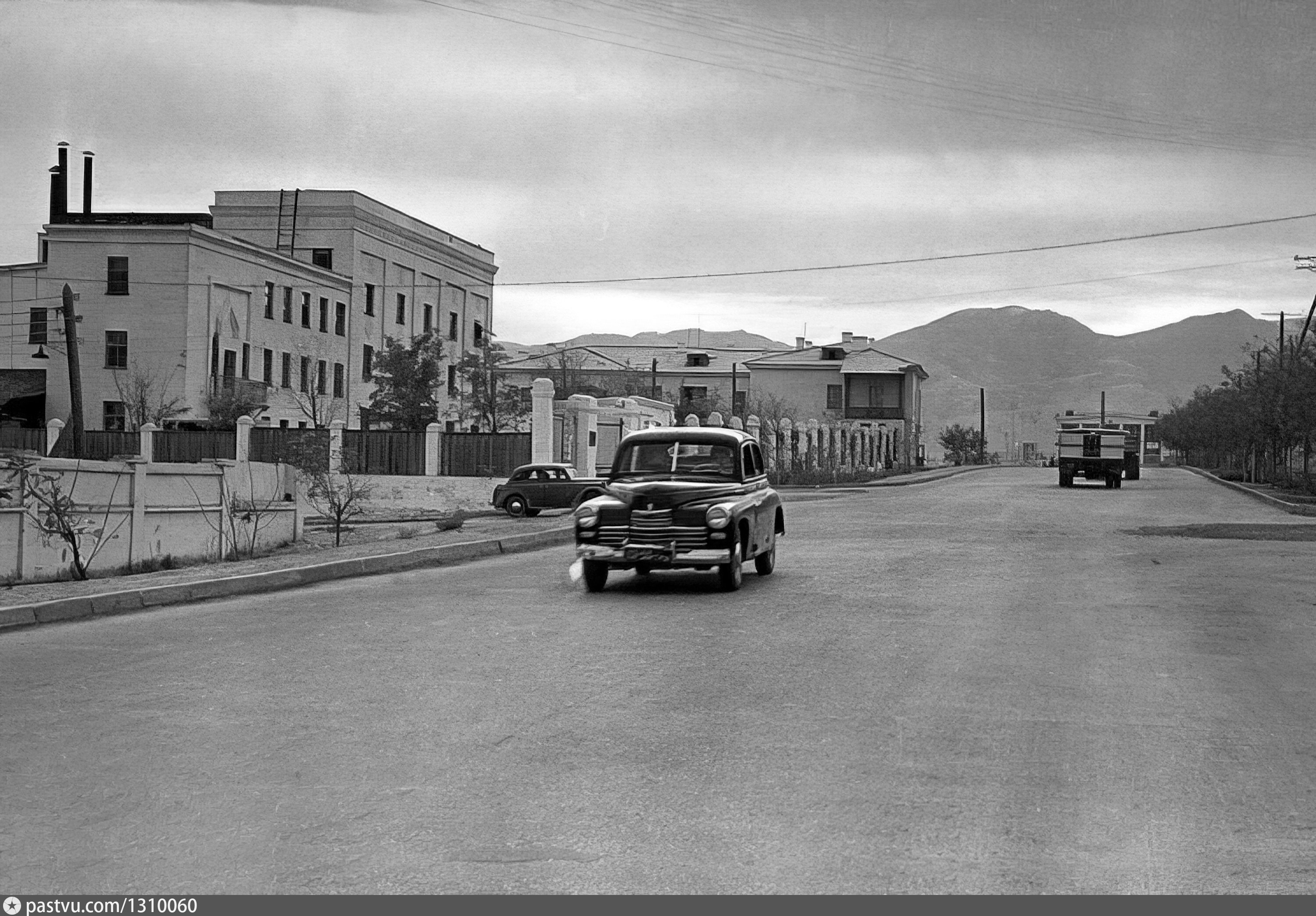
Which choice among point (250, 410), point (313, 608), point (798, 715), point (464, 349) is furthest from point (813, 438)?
point (798, 715)

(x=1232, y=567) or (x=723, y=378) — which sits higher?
(x=723, y=378)

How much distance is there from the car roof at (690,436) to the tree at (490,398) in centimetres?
3907

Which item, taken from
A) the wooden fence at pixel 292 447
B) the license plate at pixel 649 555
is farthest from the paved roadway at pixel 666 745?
the wooden fence at pixel 292 447

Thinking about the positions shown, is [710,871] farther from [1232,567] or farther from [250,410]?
[250,410]

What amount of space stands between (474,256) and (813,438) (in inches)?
915

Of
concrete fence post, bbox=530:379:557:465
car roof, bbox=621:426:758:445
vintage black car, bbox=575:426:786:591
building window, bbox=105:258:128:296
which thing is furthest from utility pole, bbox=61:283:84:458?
vintage black car, bbox=575:426:786:591

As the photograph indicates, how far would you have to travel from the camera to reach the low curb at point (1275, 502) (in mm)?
34903

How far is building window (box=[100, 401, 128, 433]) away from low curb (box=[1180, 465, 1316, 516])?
132 ft

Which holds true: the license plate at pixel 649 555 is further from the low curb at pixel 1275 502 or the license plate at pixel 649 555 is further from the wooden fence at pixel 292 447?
the low curb at pixel 1275 502

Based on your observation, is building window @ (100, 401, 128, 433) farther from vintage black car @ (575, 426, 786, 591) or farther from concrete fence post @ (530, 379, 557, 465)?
vintage black car @ (575, 426, 786, 591)

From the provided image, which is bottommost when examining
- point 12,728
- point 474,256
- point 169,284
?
point 12,728

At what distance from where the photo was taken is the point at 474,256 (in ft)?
258

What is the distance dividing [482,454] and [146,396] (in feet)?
58.4
